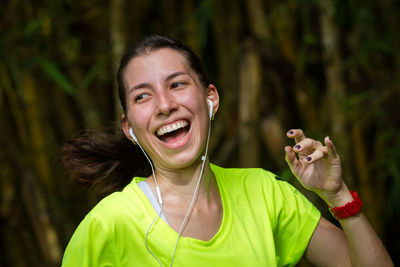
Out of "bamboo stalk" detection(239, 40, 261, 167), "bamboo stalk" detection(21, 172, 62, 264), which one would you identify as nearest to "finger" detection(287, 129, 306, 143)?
"bamboo stalk" detection(239, 40, 261, 167)

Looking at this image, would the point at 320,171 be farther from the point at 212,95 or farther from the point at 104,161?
the point at 104,161

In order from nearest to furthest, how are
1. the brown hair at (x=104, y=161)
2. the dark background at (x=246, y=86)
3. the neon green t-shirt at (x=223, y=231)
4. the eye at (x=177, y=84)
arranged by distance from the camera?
the neon green t-shirt at (x=223, y=231), the eye at (x=177, y=84), the brown hair at (x=104, y=161), the dark background at (x=246, y=86)

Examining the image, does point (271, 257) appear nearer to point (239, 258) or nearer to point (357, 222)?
point (239, 258)

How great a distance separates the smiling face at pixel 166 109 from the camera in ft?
3.49

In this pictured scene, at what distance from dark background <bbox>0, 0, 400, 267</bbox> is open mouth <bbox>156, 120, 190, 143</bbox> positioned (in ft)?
2.79

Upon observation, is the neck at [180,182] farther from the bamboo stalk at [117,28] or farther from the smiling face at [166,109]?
the bamboo stalk at [117,28]

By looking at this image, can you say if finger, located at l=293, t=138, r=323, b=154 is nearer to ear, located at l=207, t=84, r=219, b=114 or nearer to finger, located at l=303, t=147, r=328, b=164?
finger, located at l=303, t=147, r=328, b=164

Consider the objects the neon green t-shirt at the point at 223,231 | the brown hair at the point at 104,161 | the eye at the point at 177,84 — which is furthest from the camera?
the brown hair at the point at 104,161

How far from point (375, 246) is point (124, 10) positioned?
58.3 inches

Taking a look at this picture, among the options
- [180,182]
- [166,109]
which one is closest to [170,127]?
[166,109]

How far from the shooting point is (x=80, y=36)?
9.34 ft

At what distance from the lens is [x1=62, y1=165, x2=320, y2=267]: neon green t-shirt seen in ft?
3.23

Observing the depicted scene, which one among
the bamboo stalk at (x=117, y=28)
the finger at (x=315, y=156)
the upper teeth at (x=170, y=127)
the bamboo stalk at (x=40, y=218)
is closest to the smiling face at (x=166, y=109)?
the upper teeth at (x=170, y=127)

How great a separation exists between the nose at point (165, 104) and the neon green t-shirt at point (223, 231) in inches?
7.1
